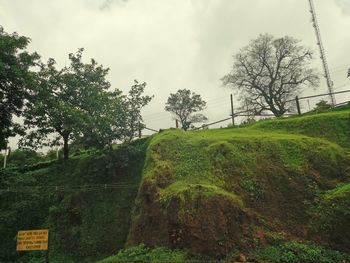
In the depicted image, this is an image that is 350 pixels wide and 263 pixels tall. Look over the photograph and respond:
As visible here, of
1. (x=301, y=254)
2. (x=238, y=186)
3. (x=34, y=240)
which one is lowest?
(x=301, y=254)

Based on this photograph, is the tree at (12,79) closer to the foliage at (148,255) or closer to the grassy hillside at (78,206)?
the grassy hillside at (78,206)

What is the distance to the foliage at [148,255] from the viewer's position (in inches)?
478

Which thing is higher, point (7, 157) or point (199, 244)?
point (7, 157)

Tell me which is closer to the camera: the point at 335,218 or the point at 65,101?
the point at 335,218

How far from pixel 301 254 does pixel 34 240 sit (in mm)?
9239

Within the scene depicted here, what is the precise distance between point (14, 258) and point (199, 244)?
1257 cm

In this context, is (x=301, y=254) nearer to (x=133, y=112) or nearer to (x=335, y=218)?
(x=335, y=218)

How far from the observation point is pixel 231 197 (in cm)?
1366

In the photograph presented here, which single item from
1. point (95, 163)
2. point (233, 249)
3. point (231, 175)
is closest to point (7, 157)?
point (95, 163)

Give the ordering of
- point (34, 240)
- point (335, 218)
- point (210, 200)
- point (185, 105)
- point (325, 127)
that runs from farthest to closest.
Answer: point (185, 105) < point (325, 127) < point (210, 200) < point (335, 218) < point (34, 240)

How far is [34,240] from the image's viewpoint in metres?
12.2

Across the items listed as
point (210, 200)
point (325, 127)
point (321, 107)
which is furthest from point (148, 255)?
point (321, 107)

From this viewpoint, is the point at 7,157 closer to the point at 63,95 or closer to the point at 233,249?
the point at 63,95

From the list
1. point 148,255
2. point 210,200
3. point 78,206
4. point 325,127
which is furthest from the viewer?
point 78,206
